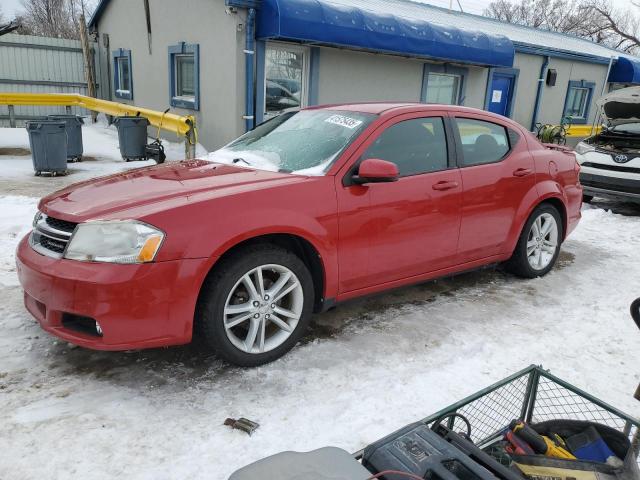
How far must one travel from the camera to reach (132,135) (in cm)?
961

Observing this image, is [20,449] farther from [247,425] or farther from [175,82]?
[175,82]

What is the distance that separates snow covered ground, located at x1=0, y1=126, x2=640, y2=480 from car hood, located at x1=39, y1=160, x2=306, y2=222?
0.92m

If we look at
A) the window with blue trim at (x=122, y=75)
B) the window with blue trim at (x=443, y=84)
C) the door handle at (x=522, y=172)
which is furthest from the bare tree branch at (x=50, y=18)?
the door handle at (x=522, y=172)

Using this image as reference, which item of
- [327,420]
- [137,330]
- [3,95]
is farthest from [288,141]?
[3,95]

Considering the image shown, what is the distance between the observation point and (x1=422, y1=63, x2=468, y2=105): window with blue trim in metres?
11.8

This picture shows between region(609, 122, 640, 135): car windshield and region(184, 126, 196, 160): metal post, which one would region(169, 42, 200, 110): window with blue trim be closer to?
region(184, 126, 196, 160): metal post

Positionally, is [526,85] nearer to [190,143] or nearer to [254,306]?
[190,143]

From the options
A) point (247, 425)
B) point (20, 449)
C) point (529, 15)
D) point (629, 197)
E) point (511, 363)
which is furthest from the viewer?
point (529, 15)

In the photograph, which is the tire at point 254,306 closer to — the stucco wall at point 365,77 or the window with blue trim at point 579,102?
the stucco wall at point 365,77

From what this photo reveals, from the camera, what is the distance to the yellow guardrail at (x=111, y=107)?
8.52m

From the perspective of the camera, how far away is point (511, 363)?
3.35m

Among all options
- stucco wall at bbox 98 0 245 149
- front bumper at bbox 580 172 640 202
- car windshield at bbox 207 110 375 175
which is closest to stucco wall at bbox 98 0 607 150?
stucco wall at bbox 98 0 245 149

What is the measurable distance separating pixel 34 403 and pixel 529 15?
54094mm

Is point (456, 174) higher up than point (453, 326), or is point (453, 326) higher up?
point (456, 174)
